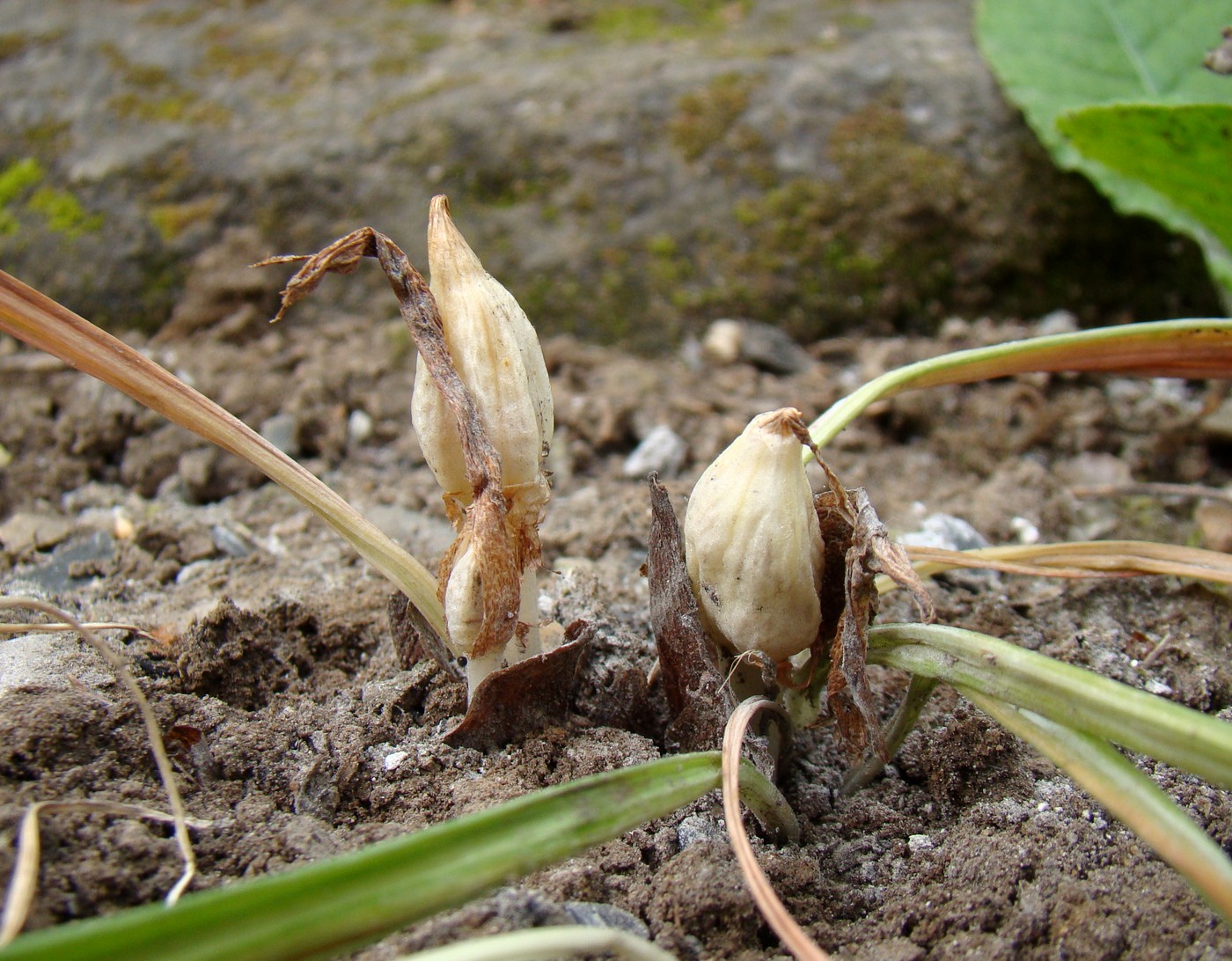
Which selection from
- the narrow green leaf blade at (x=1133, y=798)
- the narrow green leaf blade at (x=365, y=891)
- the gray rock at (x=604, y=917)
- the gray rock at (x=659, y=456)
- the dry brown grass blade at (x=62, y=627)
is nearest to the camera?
the narrow green leaf blade at (x=365, y=891)

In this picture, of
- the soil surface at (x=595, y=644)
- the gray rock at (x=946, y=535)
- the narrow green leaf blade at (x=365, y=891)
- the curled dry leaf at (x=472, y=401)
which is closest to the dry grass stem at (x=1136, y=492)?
the soil surface at (x=595, y=644)

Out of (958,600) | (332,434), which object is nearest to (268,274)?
(332,434)

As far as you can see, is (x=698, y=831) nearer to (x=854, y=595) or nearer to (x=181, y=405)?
(x=854, y=595)

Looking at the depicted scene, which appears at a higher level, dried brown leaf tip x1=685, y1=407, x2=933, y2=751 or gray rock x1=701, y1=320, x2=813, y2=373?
dried brown leaf tip x1=685, y1=407, x2=933, y2=751

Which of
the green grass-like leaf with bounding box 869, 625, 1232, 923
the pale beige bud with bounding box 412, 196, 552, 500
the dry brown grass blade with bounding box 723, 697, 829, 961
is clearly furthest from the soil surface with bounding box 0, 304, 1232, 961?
the pale beige bud with bounding box 412, 196, 552, 500

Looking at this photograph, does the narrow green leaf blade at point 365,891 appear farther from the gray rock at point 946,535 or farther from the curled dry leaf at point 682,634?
the gray rock at point 946,535

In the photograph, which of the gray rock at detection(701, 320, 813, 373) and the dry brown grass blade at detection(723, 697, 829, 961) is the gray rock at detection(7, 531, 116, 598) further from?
the gray rock at detection(701, 320, 813, 373)

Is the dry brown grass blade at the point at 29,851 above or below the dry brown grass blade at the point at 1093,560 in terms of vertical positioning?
above
